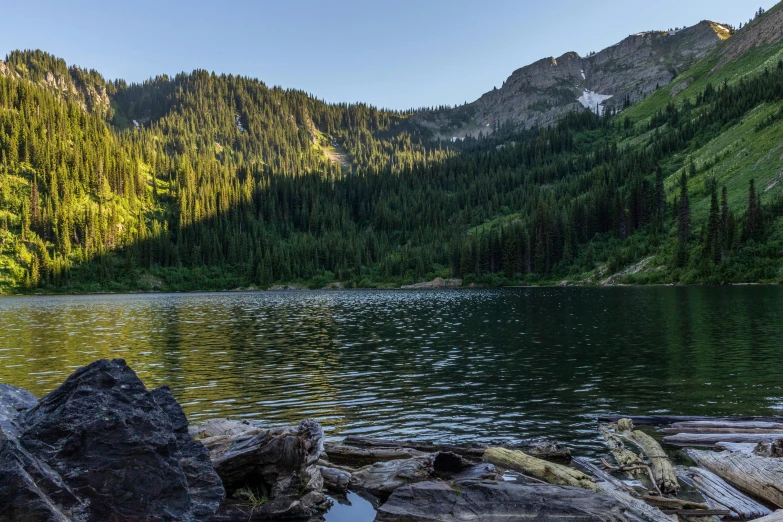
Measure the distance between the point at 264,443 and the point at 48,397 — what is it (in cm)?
559

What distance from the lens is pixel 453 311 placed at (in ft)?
277

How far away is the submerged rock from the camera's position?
33.0ft

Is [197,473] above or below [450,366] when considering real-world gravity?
above

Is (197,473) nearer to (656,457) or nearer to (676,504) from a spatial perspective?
(676,504)

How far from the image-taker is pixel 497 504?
36.6 feet

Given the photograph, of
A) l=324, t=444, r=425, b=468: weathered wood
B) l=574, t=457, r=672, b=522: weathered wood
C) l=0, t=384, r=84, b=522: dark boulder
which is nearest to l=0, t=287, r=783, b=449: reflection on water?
l=324, t=444, r=425, b=468: weathered wood

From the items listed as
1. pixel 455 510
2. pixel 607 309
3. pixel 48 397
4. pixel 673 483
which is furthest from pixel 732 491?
pixel 607 309

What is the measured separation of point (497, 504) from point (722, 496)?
7.01 metres

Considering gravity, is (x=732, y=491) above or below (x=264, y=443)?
below

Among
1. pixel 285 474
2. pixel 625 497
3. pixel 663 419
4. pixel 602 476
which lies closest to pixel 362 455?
pixel 285 474

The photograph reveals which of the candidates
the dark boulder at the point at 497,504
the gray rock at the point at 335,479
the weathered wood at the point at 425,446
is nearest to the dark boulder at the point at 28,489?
the gray rock at the point at 335,479

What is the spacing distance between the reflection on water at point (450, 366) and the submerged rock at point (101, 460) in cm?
998

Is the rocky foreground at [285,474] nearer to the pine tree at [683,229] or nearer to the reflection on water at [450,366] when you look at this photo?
the reflection on water at [450,366]

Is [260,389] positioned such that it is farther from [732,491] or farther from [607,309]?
[607,309]
